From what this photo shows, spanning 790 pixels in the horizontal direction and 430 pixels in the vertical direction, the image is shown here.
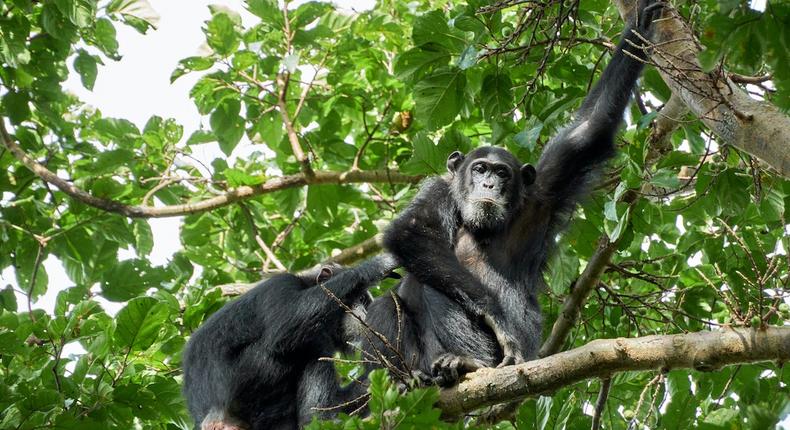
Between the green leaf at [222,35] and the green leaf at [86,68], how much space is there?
159 centimetres

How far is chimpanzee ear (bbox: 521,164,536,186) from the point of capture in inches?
314

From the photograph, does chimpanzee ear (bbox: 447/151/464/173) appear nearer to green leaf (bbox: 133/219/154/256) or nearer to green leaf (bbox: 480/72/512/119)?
green leaf (bbox: 480/72/512/119)

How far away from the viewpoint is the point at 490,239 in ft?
25.6

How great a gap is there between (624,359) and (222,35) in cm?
646

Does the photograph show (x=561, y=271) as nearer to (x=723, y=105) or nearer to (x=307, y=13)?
(x=723, y=105)

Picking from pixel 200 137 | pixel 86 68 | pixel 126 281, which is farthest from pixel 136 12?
pixel 126 281

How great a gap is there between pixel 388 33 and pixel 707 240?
4.80 meters

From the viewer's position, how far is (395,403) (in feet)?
14.8

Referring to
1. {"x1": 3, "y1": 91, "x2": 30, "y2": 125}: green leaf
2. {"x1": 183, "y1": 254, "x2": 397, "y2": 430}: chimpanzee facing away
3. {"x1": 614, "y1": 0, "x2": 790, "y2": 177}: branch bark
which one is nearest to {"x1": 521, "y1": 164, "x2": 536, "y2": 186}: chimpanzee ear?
{"x1": 183, "y1": 254, "x2": 397, "y2": 430}: chimpanzee facing away

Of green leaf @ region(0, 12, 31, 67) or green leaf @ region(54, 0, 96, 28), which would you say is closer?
green leaf @ region(54, 0, 96, 28)

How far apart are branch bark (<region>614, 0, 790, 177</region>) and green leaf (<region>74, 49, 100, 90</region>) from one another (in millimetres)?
7188

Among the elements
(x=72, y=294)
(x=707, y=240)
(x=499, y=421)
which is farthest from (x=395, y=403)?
(x=72, y=294)

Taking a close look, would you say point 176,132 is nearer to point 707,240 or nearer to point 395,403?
point 707,240

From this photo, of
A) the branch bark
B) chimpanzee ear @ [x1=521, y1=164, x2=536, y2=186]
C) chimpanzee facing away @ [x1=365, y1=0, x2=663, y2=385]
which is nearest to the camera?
the branch bark
